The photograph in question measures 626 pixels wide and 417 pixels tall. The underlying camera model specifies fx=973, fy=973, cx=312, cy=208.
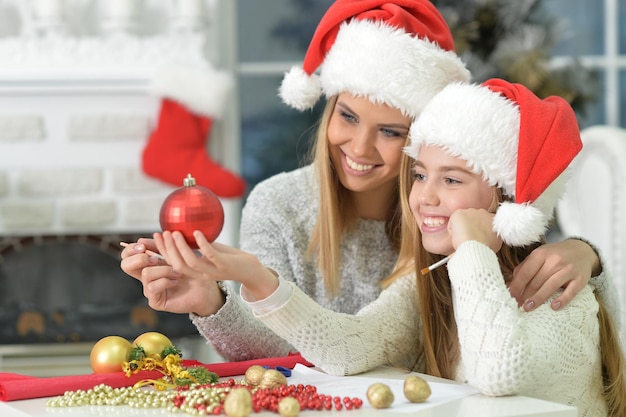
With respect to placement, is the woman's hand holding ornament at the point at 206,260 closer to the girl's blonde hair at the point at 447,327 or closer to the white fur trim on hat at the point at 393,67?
the girl's blonde hair at the point at 447,327

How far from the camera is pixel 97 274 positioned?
11.3 feet

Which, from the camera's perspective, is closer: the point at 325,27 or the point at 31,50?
the point at 325,27

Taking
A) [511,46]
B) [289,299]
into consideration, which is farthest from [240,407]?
[511,46]

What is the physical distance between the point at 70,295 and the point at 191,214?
87.7 inches

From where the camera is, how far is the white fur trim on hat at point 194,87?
11.1ft

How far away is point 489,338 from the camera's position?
1380mm

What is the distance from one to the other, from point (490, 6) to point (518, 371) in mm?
2559

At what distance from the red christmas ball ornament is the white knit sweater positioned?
196 millimetres

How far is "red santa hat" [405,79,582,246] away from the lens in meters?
1.53

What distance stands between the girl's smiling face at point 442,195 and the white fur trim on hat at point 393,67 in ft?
0.90

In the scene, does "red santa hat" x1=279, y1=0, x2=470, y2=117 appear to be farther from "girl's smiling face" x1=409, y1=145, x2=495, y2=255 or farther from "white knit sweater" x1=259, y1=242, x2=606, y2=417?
"white knit sweater" x1=259, y1=242, x2=606, y2=417

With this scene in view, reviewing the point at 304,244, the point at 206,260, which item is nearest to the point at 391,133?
the point at 304,244

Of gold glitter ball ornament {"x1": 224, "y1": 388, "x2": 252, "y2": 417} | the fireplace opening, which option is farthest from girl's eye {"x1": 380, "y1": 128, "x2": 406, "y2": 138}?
the fireplace opening

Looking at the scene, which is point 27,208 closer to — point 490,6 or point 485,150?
point 490,6
